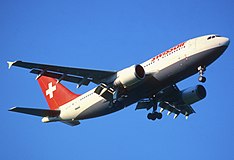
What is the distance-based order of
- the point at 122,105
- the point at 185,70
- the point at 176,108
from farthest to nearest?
1. the point at 176,108
2. the point at 122,105
3. the point at 185,70

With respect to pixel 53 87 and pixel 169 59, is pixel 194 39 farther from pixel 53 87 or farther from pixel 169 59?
pixel 53 87

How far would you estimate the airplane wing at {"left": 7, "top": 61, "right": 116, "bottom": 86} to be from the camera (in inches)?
1394

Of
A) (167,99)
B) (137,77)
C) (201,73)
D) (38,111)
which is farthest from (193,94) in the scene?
(38,111)

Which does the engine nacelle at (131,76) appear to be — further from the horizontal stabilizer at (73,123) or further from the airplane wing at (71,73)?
the horizontal stabilizer at (73,123)

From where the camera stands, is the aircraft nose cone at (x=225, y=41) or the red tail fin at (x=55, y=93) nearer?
the aircraft nose cone at (x=225, y=41)

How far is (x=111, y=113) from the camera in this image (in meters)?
39.3

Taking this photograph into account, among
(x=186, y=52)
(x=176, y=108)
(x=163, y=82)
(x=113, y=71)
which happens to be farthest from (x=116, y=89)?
(x=176, y=108)

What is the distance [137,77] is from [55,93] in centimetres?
1216

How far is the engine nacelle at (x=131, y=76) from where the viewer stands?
3544cm

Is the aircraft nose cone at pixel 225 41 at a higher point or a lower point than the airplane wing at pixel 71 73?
higher

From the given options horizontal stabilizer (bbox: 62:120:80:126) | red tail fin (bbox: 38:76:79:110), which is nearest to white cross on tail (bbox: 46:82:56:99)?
red tail fin (bbox: 38:76:79:110)

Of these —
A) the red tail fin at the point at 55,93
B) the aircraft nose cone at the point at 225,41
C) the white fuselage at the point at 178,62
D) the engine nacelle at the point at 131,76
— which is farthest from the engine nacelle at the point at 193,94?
the red tail fin at the point at 55,93

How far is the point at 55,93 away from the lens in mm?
44969

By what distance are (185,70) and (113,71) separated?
5604mm
